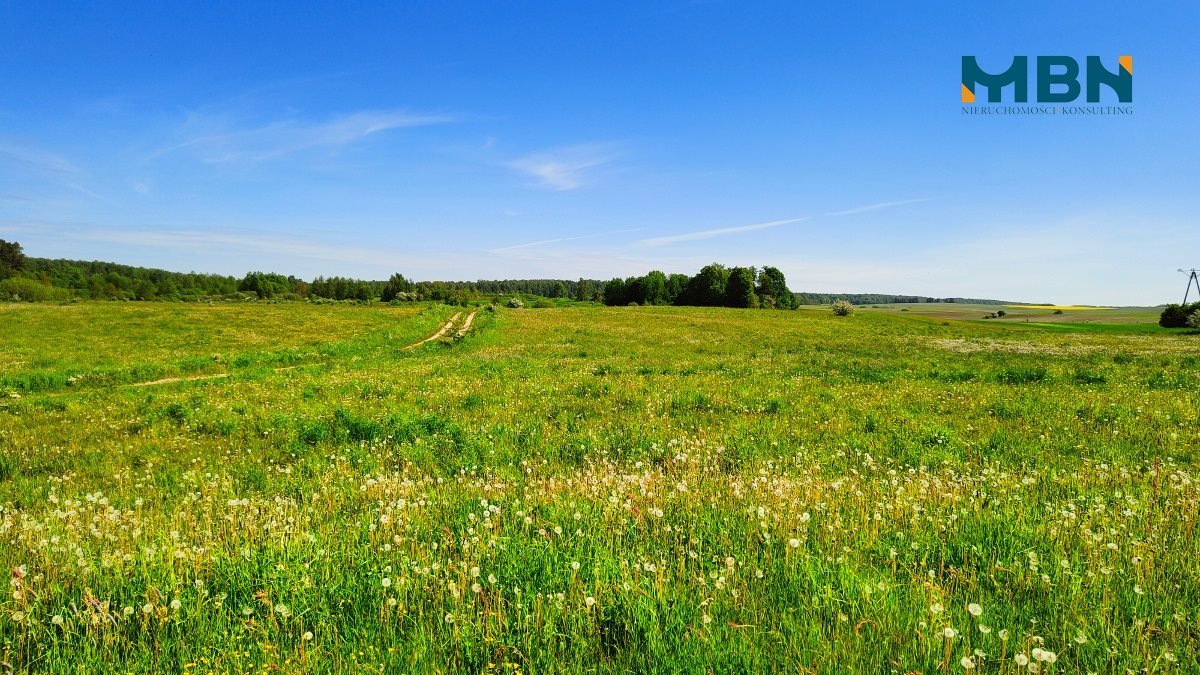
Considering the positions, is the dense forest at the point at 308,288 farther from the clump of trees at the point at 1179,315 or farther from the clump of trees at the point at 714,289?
the clump of trees at the point at 1179,315

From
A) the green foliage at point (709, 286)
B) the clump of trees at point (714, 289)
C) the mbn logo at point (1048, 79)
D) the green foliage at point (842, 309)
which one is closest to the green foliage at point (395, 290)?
the clump of trees at point (714, 289)

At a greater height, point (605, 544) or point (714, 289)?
point (714, 289)

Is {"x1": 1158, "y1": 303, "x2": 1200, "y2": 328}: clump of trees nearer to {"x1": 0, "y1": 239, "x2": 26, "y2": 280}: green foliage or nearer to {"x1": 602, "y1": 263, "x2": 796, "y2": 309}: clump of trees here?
{"x1": 602, "y1": 263, "x2": 796, "y2": 309}: clump of trees

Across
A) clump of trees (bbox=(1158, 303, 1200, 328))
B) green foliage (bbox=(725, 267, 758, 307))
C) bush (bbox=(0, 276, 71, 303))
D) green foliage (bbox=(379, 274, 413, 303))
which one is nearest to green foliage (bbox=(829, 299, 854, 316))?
green foliage (bbox=(725, 267, 758, 307))

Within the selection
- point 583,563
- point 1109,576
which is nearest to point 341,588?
point 583,563

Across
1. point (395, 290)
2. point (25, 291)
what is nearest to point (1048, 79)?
point (25, 291)

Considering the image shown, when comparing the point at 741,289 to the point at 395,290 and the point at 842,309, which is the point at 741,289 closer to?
the point at 842,309

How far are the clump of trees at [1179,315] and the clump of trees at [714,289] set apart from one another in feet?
209

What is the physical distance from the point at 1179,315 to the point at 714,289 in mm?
78191

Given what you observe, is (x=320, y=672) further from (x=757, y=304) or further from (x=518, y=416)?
(x=757, y=304)

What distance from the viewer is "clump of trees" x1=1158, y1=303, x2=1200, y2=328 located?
2611 inches

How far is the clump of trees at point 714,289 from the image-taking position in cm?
12025

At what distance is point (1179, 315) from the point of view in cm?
6794

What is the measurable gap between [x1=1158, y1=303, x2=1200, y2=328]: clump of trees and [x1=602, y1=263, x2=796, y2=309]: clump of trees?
63.6 m
